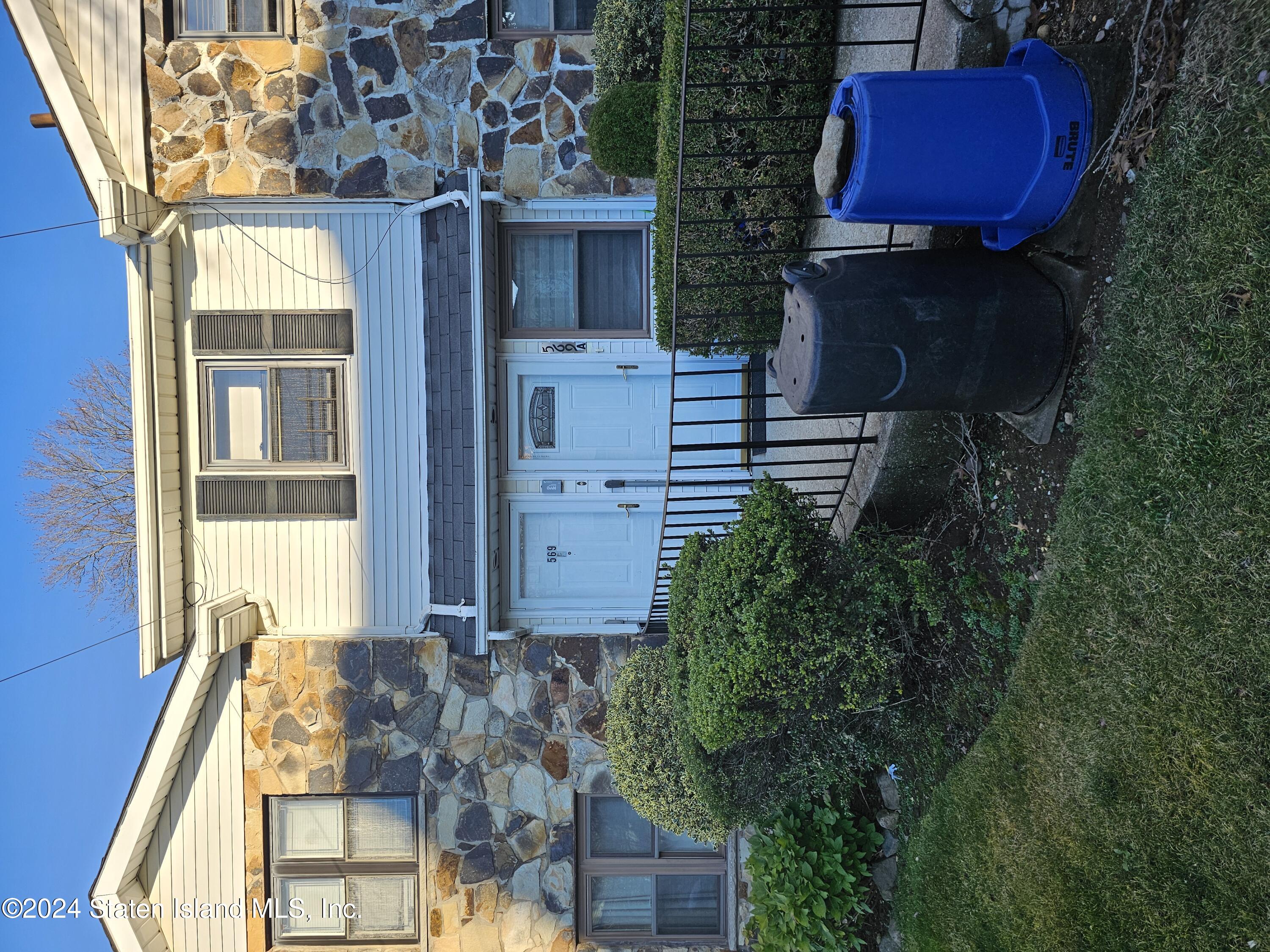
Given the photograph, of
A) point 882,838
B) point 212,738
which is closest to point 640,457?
point 882,838

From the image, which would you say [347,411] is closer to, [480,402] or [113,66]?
[480,402]

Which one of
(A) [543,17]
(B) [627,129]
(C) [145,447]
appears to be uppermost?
(A) [543,17]

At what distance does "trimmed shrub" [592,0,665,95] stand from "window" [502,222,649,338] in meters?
1.40

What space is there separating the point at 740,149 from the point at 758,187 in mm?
665

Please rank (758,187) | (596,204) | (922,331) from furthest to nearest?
(596,204)
(758,187)
(922,331)

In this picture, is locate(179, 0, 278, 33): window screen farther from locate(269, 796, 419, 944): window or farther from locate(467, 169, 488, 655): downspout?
locate(269, 796, 419, 944): window

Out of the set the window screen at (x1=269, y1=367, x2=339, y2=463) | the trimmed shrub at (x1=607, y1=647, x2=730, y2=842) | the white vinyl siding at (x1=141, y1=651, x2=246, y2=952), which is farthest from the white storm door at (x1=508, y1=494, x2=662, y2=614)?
the white vinyl siding at (x1=141, y1=651, x2=246, y2=952)

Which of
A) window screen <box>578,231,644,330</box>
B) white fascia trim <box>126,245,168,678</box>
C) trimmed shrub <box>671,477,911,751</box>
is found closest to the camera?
trimmed shrub <box>671,477,911,751</box>

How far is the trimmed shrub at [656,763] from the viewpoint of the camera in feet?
21.0

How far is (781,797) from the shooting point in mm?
5805

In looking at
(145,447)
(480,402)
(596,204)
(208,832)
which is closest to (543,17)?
(596,204)

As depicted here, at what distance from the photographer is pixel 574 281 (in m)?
7.66

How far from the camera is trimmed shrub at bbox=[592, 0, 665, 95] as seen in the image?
643cm

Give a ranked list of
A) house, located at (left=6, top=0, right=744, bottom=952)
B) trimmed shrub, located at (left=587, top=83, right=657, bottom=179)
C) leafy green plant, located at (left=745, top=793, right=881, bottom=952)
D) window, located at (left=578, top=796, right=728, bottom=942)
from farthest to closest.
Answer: window, located at (left=578, top=796, right=728, bottom=942) < house, located at (left=6, top=0, right=744, bottom=952) < trimmed shrub, located at (left=587, top=83, right=657, bottom=179) < leafy green plant, located at (left=745, top=793, right=881, bottom=952)
